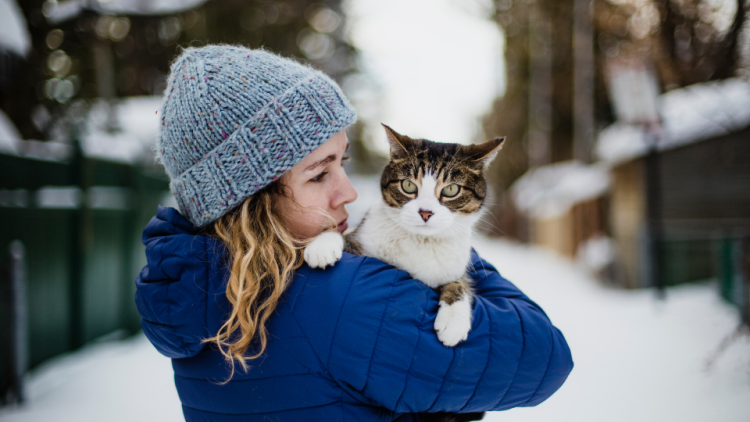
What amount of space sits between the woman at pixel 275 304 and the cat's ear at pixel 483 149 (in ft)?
2.35

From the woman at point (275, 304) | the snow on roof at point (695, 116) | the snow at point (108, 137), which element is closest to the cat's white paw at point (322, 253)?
the woman at point (275, 304)

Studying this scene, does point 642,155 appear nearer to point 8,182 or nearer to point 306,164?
point 306,164

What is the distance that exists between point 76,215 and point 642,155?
704 cm

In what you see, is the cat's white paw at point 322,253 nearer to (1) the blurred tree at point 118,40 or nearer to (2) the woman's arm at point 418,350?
(2) the woman's arm at point 418,350

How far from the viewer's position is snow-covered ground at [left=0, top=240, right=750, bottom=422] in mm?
2866

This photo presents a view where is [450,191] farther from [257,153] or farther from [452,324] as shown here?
[257,153]

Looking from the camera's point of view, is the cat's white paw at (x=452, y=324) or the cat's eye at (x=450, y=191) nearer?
the cat's white paw at (x=452, y=324)

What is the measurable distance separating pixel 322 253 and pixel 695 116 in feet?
20.1

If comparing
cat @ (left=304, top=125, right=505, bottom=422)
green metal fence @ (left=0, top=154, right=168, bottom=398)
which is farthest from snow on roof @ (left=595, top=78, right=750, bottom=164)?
green metal fence @ (left=0, top=154, right=168, bottom=398)

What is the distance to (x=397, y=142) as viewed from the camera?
1.99m

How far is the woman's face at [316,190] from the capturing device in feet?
5.08

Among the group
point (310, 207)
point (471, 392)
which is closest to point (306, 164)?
point (310, 207)

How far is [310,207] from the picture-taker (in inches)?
63.6

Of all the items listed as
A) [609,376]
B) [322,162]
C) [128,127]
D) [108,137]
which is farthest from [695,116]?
[128,127]
